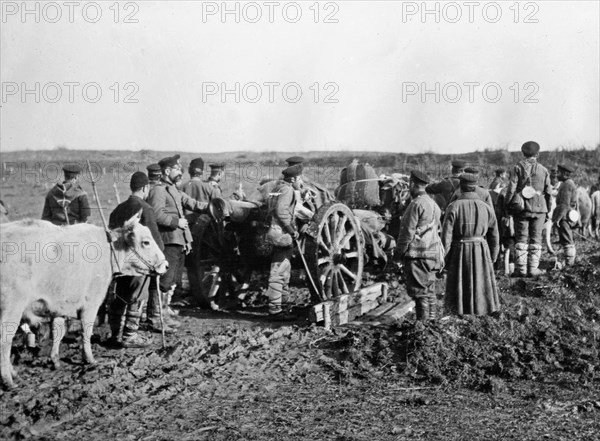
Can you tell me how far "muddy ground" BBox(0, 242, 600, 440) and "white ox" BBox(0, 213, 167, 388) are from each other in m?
0.55

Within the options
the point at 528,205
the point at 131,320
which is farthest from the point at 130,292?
the point at 528,205

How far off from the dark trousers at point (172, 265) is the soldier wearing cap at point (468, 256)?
3.39 meters

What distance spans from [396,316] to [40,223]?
4.71 meters

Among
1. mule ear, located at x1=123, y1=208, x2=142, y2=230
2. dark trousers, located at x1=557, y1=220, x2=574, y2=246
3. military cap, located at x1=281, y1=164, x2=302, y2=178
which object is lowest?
dark trousers, located at x1=557, y1=220, x2=574, y2=246

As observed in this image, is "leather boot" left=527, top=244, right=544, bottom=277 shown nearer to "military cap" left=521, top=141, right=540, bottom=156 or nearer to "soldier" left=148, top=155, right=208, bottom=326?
"military cap" left=521, top=141, right=540, bottom=156

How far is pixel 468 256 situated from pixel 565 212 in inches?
226

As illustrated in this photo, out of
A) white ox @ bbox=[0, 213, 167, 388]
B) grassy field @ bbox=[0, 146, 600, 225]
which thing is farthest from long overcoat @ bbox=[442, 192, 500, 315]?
grassy field @ bbox=[0, 146, 600, 225]

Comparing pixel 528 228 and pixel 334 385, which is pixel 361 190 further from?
pixel 334 385

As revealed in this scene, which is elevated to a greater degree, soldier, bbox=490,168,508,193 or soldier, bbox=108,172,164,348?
soldier, bbox=490,168,508,193

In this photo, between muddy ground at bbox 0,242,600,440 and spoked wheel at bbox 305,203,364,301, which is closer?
muddy ground at bbox 0,242,600,440

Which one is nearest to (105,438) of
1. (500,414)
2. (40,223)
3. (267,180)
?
(40,223)

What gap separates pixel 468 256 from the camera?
872cm

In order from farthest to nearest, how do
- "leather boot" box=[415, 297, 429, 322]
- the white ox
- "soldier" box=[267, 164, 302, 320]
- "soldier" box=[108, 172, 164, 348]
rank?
1. "soldier" box=[267, 164, 302, 320]
2. "leather boot" box=[415, 297, 429, 322]
3. "soldier" box=[108, 172, 164, 348]
4. the white ox

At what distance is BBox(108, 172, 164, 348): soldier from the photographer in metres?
8.16
